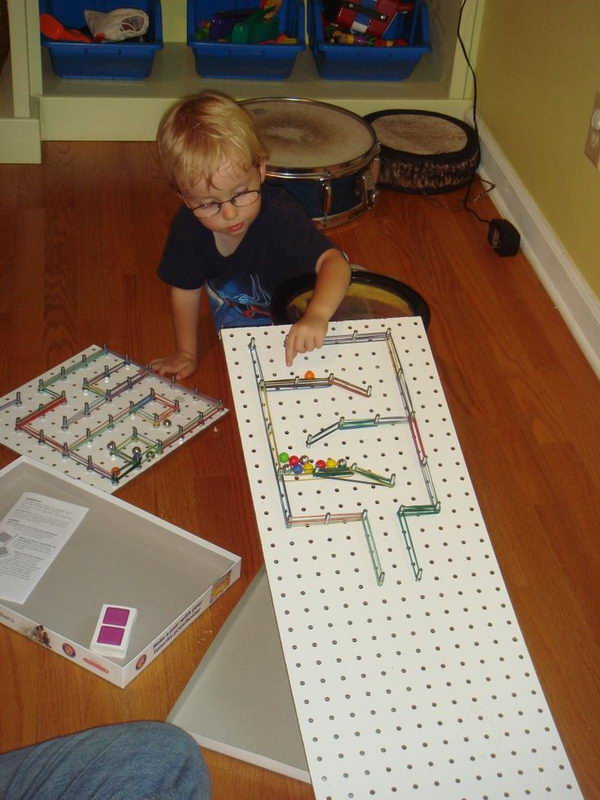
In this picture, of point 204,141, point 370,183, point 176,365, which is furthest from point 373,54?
point 204,141

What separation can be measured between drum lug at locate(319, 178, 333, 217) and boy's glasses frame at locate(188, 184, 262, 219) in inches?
27.4

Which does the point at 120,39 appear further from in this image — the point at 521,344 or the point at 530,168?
the point at 521,344

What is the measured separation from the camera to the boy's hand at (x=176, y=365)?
6.04 feet

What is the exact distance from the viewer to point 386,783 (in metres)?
→ 0.88

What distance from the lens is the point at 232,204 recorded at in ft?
4.80

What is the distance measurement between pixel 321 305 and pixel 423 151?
1283 millimetres

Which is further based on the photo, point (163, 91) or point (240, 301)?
point (163, 91)

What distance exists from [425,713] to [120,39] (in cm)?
215

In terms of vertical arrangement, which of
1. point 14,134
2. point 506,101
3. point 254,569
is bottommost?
point 254,569

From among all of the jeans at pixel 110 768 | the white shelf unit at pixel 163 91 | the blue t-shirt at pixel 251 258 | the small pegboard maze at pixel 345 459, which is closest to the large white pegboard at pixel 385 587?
the small pegboard maze at pixel 345 459

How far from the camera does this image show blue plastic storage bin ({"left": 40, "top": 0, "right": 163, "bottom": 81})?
8.14ft

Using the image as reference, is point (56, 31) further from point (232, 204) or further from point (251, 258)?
point (232, 204)

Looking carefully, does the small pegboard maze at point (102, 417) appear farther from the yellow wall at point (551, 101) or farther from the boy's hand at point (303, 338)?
the yellow wall at point (551, 101)

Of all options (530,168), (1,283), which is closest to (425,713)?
(1,283)
